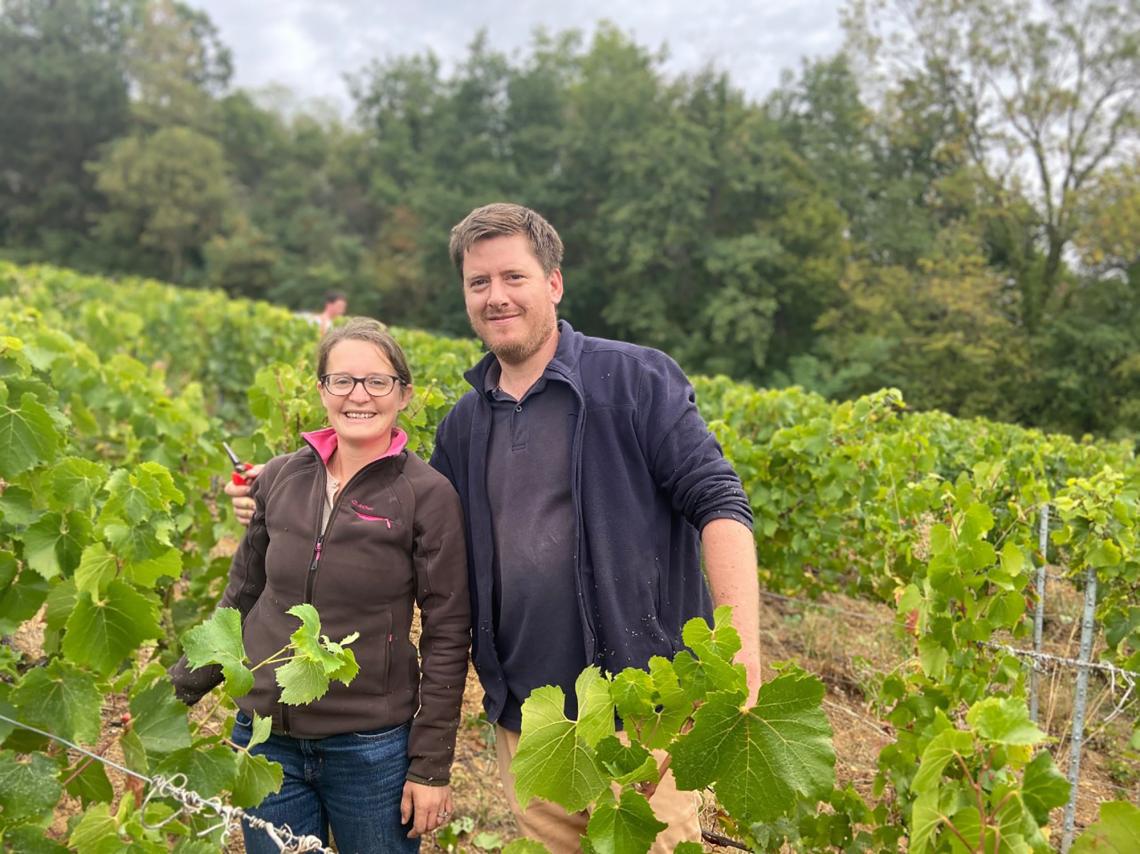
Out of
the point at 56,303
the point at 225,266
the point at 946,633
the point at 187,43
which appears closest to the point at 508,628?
the point at 946,633

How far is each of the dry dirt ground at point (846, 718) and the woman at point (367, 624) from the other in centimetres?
61

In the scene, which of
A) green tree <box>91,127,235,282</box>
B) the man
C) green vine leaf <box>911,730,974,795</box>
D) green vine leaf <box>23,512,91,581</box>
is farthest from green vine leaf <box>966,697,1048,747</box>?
green tree <box>91,127,235,282</box>

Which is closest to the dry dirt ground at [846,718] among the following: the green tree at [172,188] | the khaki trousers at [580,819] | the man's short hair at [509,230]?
→ the khaki trousers at [580,819]

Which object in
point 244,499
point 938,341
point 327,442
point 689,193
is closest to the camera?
point 327,442

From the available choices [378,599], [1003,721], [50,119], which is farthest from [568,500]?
[50,119]

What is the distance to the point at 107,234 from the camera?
37.5 meters

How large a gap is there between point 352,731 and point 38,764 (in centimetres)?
66

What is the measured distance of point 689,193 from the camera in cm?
2583

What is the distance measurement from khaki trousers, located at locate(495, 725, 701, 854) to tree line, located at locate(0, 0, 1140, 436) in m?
20.7

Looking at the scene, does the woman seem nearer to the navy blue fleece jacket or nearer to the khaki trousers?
the navy blue fleece jacket

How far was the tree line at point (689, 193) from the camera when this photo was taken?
69.6 ft

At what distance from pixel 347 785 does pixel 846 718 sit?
2.76m

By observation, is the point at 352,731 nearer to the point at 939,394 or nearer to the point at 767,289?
the point at 939,394

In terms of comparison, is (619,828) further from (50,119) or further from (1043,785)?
(50,119)
